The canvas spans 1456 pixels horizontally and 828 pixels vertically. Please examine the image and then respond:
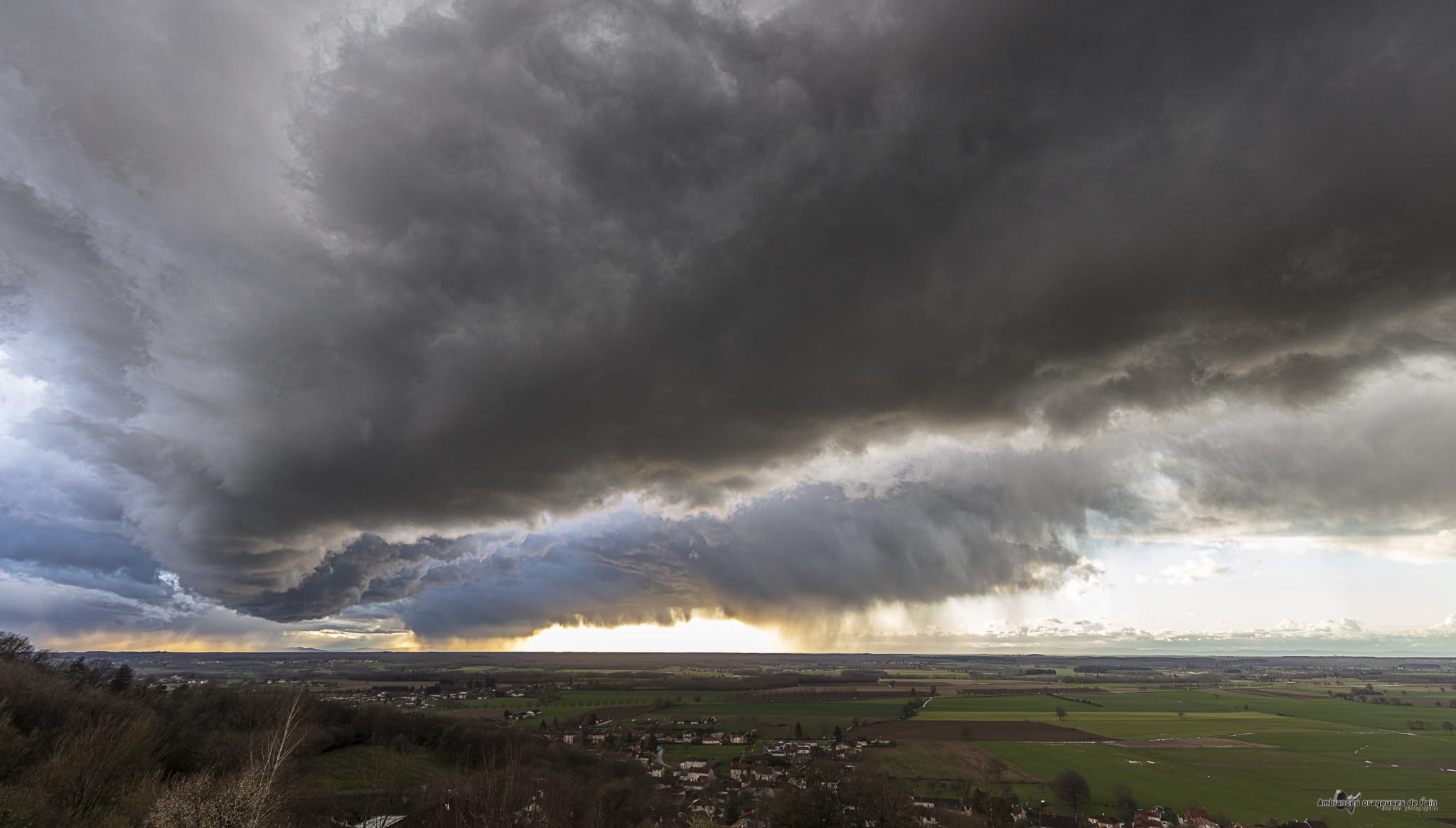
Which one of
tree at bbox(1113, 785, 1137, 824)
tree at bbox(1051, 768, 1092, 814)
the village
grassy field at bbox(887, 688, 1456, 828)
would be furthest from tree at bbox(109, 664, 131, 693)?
tree at bbox(1113, 785, 1137, 824)

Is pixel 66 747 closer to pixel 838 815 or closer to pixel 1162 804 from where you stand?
pixel 838 815

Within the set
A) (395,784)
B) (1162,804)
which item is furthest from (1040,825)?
(395,784)

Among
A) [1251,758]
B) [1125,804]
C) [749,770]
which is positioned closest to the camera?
[1125,804]

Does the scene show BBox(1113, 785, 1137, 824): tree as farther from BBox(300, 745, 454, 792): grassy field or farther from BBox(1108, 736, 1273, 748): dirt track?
BBox(300, 745, 454, 792): grassy field

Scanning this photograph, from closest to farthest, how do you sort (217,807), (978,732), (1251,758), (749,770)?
(217,807) < (749,770) < (1251,758) < (978,732)

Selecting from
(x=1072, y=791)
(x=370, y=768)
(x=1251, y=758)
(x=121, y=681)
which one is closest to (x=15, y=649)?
(x=121, y=681)

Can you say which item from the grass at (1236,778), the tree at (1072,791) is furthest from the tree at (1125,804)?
the tree at (1072,791)

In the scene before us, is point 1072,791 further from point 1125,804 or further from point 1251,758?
point 1251,758
